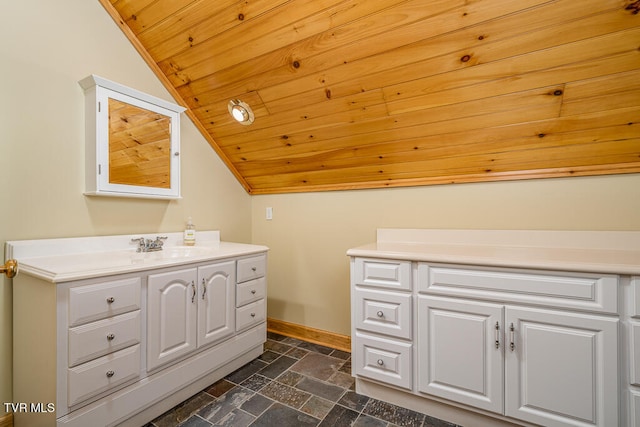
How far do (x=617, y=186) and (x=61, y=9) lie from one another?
3164 mm

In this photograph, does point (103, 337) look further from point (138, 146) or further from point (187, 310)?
point (138, 146)

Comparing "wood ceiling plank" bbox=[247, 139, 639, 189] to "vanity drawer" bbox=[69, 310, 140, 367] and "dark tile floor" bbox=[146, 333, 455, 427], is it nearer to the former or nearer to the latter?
"dark tile floor" bbox=[146, 333, 455, 427]

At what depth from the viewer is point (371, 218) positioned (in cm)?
225

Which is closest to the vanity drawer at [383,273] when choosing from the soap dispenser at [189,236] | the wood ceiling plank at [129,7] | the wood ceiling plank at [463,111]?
the wood ceiling plank at [463,111]

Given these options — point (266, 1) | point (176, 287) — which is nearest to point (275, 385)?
point (176, 287)

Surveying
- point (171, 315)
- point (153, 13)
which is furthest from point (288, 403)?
point (153, 13)

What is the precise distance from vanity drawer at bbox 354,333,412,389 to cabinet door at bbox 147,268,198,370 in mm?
958

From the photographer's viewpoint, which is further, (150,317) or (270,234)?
(270,234)

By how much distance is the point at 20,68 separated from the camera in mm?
1447

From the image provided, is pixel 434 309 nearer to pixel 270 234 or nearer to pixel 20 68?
pixel 270 234

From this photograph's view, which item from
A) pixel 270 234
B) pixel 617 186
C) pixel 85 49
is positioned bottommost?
pixel 270 234

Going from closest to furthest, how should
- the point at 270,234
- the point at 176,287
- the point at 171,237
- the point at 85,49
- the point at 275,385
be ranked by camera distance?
the point at 176,287 → the point at 85,49 → the point at 275,385 → the point at 171,237 → the point at 270,234

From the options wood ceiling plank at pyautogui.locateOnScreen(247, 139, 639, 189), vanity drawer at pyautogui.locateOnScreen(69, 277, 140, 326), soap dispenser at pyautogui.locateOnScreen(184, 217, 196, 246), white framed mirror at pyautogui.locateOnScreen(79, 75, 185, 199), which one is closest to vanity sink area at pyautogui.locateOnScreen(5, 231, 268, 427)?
vanity drawer at pyautogui.locateOnScreen(69, 277, 140, 326)

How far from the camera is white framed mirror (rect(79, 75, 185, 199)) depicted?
1.66 meters
